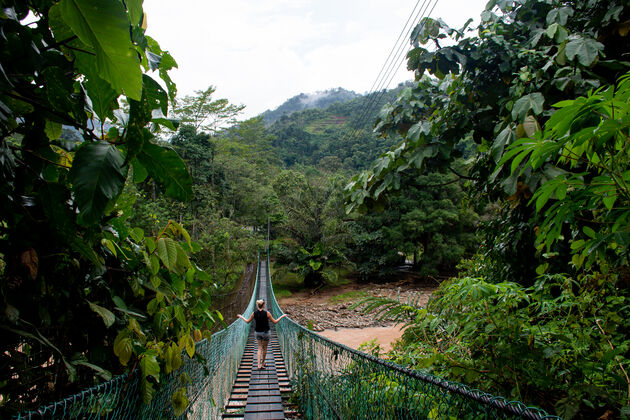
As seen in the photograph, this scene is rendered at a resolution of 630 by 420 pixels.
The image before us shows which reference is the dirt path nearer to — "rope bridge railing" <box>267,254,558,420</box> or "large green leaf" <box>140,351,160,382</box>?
"rope bridge railing" <box>267,254,558,420</box>

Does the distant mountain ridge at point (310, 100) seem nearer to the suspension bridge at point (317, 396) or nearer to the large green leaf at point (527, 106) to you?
the suspension bridge at point (317, 396)

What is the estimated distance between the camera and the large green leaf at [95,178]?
0.46 m

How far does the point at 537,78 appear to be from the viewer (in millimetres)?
1707

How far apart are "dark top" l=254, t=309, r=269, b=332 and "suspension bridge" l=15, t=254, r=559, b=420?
103 centimetres

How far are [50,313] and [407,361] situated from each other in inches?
60.0

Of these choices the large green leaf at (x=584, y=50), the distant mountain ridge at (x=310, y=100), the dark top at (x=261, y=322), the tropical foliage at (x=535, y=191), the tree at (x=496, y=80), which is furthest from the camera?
the distant mountain ridge at (x=310, y=100)

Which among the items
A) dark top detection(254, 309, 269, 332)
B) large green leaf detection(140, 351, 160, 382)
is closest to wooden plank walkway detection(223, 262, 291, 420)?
dark top detection(254, 309, 269, 332)

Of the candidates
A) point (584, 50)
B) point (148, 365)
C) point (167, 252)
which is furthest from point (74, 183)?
point (584, 50)

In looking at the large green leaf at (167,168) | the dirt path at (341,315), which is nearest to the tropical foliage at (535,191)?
the large green leaf at (167,168)

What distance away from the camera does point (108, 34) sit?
0.36 metres

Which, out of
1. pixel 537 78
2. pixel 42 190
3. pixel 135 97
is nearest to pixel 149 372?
pixel 42 190

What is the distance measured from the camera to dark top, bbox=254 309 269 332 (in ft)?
13.9

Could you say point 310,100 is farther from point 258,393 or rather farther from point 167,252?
point 167,252

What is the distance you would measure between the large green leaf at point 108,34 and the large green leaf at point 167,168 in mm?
175
